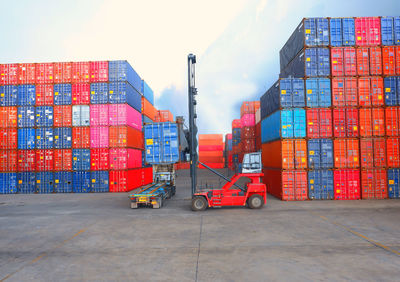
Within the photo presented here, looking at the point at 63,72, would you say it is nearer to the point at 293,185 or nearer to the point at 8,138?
the point at 8,138

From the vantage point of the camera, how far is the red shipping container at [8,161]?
80.0 feet

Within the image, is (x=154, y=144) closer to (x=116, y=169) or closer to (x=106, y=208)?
(x=106, y=208)

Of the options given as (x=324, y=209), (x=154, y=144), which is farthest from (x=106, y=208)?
(x=324, y=209)

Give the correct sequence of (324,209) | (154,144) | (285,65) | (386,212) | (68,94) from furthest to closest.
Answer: (68,94) → (285,65) → (154,144) → (324,209) → (386,212)

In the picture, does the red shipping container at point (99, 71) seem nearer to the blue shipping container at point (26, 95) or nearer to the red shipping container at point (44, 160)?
the blue shipping container at point (26, 95)

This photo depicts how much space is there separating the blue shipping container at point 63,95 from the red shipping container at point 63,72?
1.87 feet

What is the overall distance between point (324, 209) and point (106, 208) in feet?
41.0

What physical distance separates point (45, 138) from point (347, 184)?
24.9 m

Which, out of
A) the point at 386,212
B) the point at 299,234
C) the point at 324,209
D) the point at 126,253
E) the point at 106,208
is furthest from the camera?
the point at 106,208

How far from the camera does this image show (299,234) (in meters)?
9.91

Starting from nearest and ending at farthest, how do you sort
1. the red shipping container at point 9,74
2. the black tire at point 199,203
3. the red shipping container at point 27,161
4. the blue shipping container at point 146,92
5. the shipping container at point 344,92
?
the black tire at point 199,203, the shipping container at point 344,92, the red shipping container at point 27,161, the red shipping container at point 9,74, the blue shipping container at point 146,92

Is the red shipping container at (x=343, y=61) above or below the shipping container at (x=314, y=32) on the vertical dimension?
below

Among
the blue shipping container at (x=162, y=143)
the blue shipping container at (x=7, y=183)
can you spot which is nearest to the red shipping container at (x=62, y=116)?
the blue shipping container at (x=7, y=183)

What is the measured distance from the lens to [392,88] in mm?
18688
